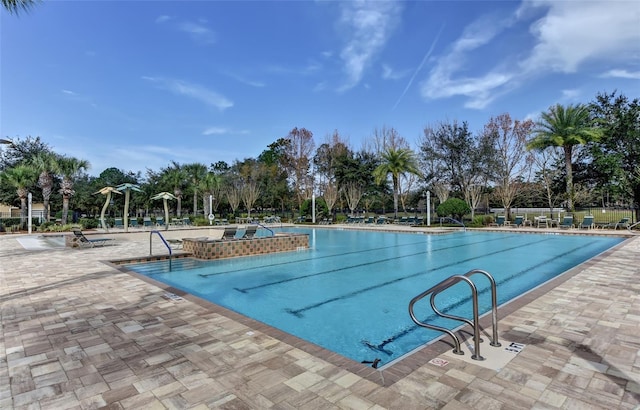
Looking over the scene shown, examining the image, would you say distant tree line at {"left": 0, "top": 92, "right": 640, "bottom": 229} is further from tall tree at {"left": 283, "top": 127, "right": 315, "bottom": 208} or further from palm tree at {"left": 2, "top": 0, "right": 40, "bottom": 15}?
palm tree at {"left": 2, "top": 0, "right": 40, "bottom": 15}

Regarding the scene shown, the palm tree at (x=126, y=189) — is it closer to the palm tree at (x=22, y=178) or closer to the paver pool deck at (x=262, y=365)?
the palm tree at (x=22, y=178)

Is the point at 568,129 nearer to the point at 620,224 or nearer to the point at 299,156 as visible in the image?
the point at 620,224

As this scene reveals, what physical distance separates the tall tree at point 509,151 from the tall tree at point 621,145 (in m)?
4.20

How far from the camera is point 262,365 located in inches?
110

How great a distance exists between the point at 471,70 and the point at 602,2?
8702mm

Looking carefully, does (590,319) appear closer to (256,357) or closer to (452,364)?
(452,364)

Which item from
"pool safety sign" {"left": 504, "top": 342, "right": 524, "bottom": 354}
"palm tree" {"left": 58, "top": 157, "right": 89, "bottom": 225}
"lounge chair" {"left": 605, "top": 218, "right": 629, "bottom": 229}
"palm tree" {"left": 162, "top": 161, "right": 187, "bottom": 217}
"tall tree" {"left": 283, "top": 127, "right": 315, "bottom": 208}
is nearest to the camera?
"pool safety sign" {"left": 504, "top": 342, "right": 524, "bottom": 354}

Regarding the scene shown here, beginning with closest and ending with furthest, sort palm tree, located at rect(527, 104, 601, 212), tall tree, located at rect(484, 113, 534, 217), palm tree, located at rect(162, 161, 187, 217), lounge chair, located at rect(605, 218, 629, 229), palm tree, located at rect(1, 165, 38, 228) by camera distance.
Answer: lounge chair, located at rect(605, 218, 629, 229), palm tree, located at rect(1, 165, 38, 228), palm tree, located at rect(527, 104, 601, 212), tall tree, located at rect(484, 113, 534, 217), palm tree, located at rect(162, 161, 187, 217)

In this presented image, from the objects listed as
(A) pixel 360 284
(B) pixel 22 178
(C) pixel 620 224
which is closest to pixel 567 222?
(C) pixel 620 224

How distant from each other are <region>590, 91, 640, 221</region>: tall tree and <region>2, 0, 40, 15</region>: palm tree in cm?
2557

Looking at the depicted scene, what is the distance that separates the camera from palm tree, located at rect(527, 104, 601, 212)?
21.2 m

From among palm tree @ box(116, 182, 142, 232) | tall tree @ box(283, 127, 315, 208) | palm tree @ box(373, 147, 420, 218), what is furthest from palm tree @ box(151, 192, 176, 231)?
palm tree @ box(373, 147, 420, 218)

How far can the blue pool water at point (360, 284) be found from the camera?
14.5 feet

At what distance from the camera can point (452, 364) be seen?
279 cm
